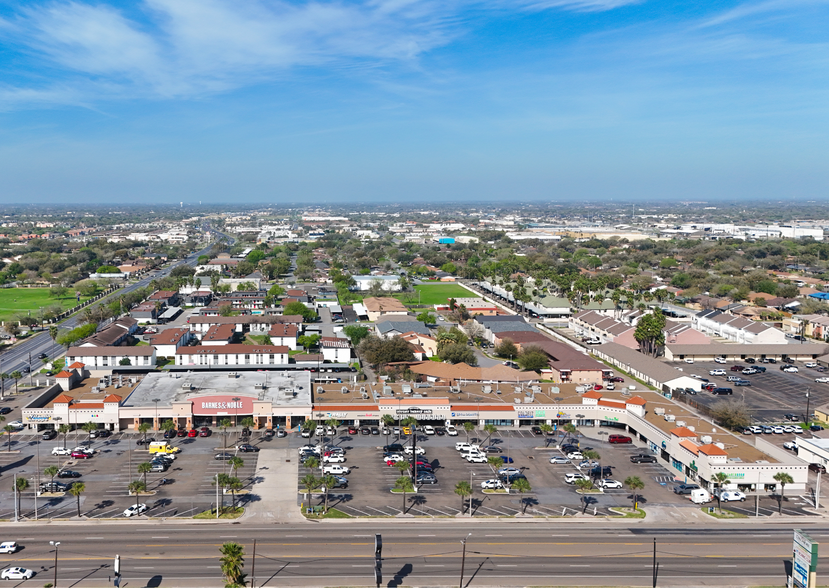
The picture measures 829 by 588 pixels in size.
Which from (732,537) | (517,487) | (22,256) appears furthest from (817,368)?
(22,256)

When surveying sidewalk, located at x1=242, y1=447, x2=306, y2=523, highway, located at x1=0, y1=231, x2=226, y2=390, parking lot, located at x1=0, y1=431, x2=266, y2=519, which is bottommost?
parking lot, located at x1=0, y1=431, x2=266, y2=519

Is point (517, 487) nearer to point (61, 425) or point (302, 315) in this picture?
point (61, 425)

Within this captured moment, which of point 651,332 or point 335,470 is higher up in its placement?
point 651,332

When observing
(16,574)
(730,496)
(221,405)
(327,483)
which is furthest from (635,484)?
(16,574)

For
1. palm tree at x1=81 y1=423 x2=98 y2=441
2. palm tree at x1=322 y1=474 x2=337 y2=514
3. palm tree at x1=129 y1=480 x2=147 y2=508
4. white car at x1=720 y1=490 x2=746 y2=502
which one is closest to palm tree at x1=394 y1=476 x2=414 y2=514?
palm tree at x1=322 y1=474 x2=337 y2=514

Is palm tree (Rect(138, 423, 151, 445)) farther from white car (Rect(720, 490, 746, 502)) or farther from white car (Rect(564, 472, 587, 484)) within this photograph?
white car (Rect(720, 490, 746, 502))

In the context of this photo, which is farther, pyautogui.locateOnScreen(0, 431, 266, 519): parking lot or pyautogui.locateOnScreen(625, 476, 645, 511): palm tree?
pyautogui.locateOnScreen(625, 476, 645, 511): palm tree

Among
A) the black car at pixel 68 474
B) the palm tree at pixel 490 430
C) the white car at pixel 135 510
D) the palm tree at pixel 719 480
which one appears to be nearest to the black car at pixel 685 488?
the palm tree at pixel 719 480

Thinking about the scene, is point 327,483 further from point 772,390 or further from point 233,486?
point 772,390
